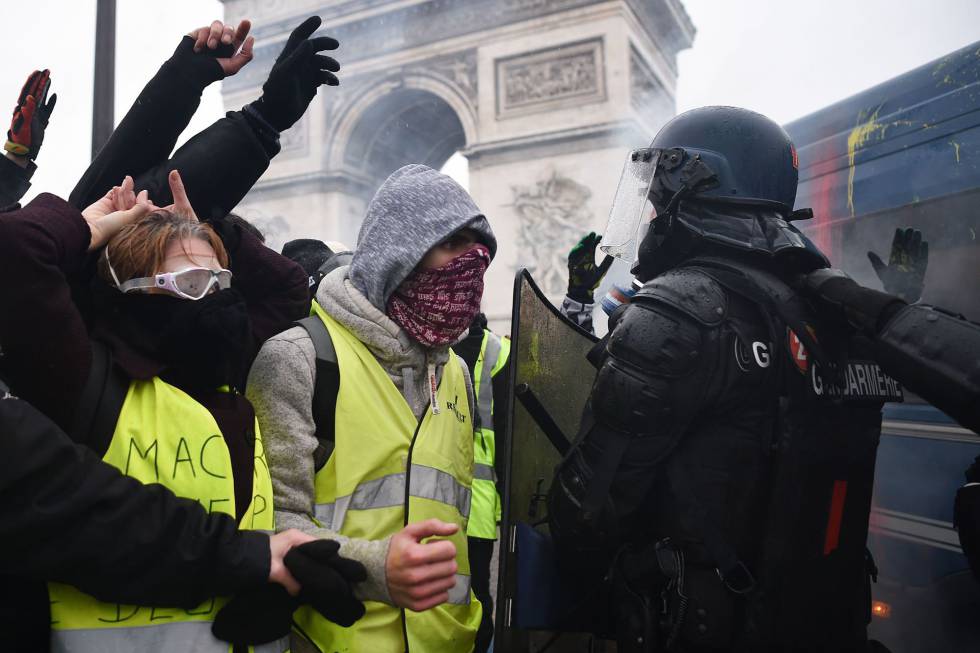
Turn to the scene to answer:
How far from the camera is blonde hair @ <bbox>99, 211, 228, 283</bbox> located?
1224 mm

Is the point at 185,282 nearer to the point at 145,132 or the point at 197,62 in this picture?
the point at 145,132

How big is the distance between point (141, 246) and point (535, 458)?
1147mm

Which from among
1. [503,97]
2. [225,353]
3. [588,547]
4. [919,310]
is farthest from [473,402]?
[503,97]

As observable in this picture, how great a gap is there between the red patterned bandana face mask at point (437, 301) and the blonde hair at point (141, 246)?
493 millimetres

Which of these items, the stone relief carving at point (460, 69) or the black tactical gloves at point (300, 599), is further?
the stone relief carving at point (460, 69)

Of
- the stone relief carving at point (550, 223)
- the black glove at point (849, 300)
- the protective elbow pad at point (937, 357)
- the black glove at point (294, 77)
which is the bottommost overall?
the protective elbow pad at point (937, 357)

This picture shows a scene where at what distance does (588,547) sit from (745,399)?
1.67 ft

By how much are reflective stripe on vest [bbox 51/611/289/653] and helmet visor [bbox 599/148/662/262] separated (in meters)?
1.55

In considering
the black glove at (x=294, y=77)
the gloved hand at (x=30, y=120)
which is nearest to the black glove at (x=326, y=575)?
the black glove at (x=294, y=77)

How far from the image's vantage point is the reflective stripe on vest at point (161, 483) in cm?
104

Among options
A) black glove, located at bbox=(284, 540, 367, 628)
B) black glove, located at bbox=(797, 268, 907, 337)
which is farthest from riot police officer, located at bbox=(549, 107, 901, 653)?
black glove, located at bbox=(284, 540, 367, 628)

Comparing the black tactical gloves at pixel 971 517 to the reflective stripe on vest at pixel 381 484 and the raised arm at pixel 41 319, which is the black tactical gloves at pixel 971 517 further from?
the raised arm at pixel 41 319

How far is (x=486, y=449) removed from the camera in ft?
8.54

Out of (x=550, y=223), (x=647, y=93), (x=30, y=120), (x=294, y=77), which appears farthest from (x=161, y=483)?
(x=647, y=93)
